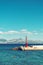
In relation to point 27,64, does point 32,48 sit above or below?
above

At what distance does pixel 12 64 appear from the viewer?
58438 mm

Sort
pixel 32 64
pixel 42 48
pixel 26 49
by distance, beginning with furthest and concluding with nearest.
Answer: pixel 42 48 → pixel 26 49 → pixel 32 64

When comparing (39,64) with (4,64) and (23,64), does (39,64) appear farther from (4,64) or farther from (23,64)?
(4,64)

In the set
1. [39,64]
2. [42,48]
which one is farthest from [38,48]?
[39,64]

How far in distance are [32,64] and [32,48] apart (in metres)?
86.5

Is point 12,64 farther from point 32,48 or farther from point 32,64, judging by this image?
point 32,48

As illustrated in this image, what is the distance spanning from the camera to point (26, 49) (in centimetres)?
14025

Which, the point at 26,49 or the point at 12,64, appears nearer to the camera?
the point at 12,64

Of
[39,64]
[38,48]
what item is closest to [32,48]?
[38,48]

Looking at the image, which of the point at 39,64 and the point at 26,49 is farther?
the point at 26,49

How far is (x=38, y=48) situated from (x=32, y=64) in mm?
90207

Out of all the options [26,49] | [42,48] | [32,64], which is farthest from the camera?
[42,48]

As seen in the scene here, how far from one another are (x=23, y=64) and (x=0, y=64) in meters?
6.85

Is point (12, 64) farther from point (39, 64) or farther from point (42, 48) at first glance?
point (42, 48)
